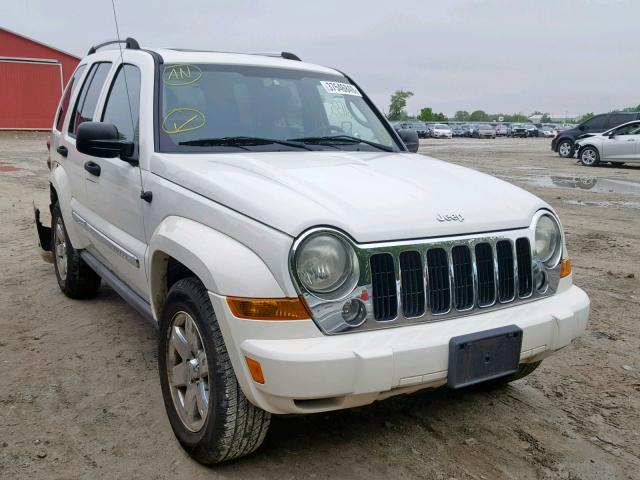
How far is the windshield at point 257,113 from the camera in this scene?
3488 millimetres

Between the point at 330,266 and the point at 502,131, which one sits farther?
the point at 502,131

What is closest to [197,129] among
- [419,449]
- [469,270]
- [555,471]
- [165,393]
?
[165,393]

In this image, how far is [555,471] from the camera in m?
2.82

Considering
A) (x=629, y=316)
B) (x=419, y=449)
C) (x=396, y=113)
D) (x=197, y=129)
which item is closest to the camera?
(x=419, y=449)

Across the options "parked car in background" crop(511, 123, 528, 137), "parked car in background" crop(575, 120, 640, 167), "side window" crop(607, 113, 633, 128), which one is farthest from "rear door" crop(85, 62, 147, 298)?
"parked car in background" crop(511, 123, 528, 137)

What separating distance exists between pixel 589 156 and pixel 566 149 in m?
4.40

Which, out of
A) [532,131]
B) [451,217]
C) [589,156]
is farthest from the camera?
[532,131]

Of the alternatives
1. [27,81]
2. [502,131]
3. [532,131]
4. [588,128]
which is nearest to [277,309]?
[588,128]

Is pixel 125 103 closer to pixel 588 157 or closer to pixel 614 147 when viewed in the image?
pixel 614 147

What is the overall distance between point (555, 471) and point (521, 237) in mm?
1061

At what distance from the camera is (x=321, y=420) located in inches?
128

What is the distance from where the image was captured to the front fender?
2389 millimetres

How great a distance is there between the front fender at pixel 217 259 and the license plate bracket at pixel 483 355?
75cm

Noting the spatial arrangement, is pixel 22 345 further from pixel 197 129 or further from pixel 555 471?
pixel 555 471
